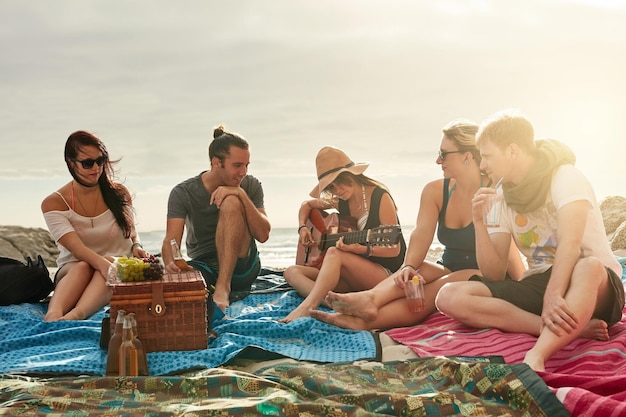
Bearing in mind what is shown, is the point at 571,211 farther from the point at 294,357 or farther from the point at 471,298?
the point at 294,357

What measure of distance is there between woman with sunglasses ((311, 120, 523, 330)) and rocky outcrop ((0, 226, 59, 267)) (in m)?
7.64

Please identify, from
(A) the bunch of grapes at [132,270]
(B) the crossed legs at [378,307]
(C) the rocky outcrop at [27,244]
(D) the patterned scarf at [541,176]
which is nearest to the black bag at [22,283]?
(A) the bunch of grapes at [132,270]

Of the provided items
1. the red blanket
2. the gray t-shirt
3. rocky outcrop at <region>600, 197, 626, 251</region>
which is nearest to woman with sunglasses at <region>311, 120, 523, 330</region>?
the red blanket

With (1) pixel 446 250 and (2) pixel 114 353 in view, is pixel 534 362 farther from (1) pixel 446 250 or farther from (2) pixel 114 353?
(2) pixel 114 353

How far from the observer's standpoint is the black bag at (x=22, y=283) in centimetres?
526

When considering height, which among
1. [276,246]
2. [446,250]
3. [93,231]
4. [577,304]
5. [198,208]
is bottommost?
[276,246]

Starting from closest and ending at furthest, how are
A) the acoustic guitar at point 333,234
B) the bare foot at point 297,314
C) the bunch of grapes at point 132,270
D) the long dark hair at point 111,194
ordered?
1. the bunch of grapes at point 132,270
2. the bare foot at point 297,314
3. the acoustic guitar at point 333,234
4. the long dark hair at point 111,194

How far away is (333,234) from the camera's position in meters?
5.33

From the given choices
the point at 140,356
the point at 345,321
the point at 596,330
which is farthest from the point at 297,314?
the point at 596,330

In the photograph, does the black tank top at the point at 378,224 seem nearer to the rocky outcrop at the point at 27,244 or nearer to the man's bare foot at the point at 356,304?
the man's bare foot at the point at 356,304

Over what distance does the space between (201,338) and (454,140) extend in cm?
191

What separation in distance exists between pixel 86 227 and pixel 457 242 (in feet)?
8.50

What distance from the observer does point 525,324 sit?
3859 millimetres

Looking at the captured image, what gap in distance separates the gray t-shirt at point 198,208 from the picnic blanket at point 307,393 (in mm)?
2423
